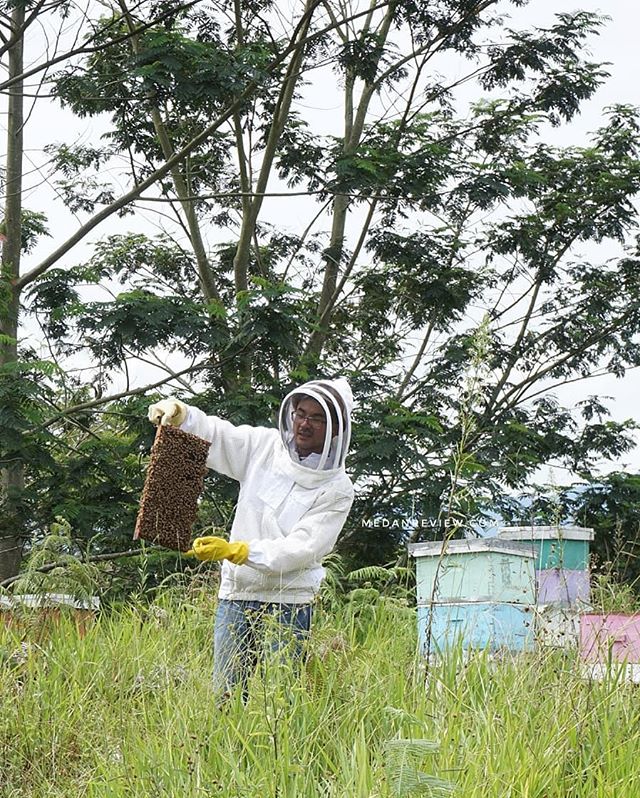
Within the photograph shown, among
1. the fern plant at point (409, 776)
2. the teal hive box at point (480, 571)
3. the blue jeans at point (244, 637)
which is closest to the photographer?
the fern plant at point (409, 776)

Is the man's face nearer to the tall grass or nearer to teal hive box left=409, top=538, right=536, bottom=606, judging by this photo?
the tall grass

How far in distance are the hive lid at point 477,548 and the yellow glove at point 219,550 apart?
1193 millimetres

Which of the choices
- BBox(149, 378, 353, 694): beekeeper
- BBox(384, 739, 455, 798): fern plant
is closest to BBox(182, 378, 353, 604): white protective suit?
BBox(149, 378, 353, 694): beekeeper

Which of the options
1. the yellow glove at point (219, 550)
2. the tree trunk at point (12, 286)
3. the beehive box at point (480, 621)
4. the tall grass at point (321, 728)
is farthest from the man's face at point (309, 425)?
the tree trunk at point (12, 286)

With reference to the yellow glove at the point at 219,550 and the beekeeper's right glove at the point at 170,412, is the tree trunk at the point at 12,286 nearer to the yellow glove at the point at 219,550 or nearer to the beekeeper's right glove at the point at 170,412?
the beekeeper's right glove at the point at 170,412

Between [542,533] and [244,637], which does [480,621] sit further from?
[244,637]

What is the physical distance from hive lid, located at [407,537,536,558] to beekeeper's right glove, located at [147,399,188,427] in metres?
1.20

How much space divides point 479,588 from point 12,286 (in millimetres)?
6016

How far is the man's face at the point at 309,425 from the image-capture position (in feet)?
14.3

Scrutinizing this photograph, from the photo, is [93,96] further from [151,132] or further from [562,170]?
[562,170]

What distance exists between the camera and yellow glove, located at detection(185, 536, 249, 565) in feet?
12.8

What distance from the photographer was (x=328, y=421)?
4281 mm

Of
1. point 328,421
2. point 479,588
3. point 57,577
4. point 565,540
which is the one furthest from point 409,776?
point 565,540

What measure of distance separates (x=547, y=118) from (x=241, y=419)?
5.62m
